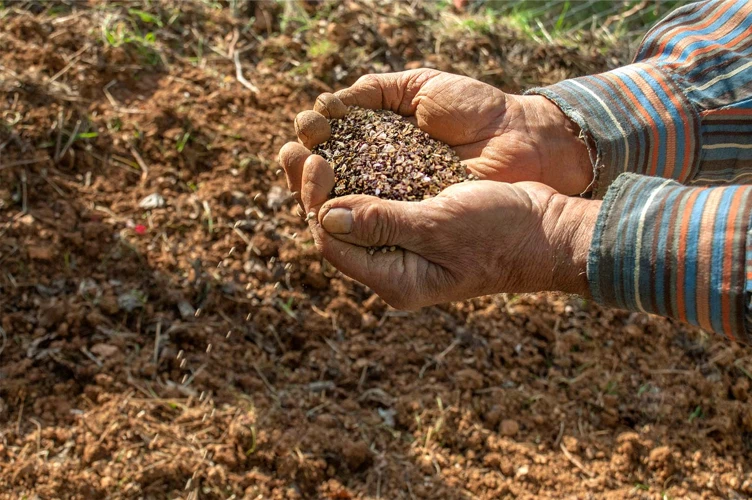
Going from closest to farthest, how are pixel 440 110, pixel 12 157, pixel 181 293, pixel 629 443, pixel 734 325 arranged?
pixel 734 325, pixel 440 110, pixel 629 443, pixel 181 293, pixel 12 157

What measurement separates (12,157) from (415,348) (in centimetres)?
172

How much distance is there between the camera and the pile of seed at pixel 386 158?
85.2 inches

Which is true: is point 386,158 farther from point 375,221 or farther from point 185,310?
point 185,310

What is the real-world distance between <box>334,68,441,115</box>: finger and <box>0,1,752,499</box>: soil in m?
0.83

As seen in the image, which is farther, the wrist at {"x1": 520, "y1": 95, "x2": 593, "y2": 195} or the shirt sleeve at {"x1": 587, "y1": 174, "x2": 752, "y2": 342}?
the wrist at {"x1": 520, "y1": 95, "x2": 593, "y2": 195}

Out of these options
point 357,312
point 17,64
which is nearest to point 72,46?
point 17,64

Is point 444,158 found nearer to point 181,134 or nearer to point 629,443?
point 629,443

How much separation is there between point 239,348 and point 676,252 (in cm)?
163

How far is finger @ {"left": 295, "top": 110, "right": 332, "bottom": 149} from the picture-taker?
2.26 meters

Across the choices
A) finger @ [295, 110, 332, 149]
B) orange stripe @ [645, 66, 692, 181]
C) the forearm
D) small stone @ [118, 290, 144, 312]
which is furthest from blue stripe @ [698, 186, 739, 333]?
small stone @ [118, 290, 144, 312]

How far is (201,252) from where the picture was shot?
3.12 meters

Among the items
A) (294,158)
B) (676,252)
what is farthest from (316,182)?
(676,252)

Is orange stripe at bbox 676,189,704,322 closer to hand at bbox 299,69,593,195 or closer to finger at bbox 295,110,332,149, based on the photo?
hand at bbox 299,69,593,195

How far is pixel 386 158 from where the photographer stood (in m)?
2.24
